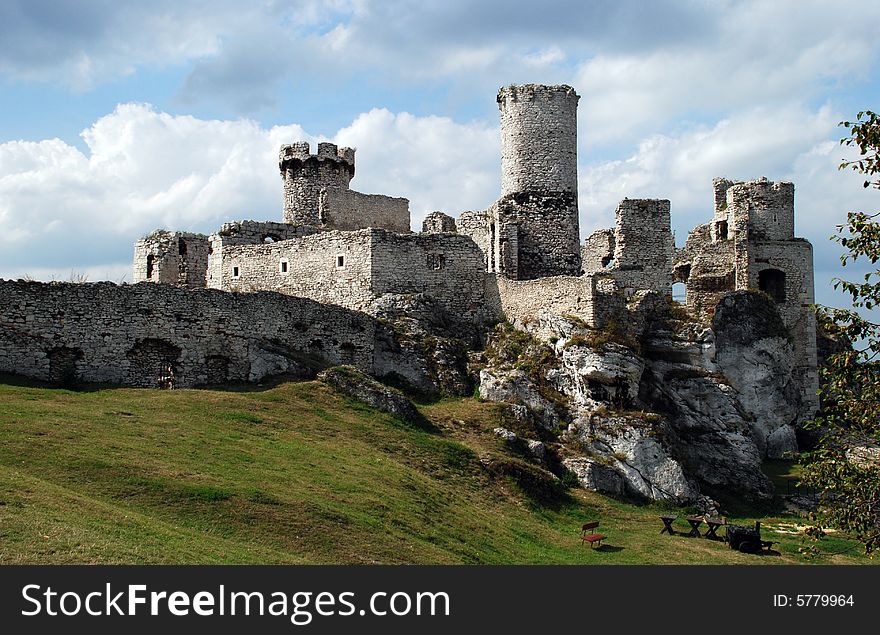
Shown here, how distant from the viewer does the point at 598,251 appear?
54594 millimetres

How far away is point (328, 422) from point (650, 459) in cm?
1181

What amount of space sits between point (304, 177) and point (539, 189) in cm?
1308

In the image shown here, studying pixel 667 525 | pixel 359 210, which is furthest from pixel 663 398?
pixel 359 210

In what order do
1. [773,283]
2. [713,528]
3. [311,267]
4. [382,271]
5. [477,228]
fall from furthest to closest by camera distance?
1. [773,283]
2. [477,228]
3. [311,267]
4. [382,271]
5. [713,528]

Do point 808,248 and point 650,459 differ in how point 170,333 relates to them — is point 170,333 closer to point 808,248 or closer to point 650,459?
point 650,459

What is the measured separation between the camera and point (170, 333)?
34656mm

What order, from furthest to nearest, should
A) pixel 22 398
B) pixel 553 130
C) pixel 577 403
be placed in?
pixel 553 130 < pixel 577 403 < pixel 22 398

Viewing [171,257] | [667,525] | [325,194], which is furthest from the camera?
[325,194]

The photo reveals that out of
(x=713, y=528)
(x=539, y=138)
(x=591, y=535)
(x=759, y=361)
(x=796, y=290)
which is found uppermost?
(x=539, y=138)

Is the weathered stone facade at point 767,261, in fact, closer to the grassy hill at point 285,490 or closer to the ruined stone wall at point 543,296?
the ruined stone wall at point 543,296

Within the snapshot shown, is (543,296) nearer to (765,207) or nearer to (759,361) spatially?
(759,361)

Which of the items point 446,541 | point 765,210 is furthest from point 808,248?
Result: point 446,541

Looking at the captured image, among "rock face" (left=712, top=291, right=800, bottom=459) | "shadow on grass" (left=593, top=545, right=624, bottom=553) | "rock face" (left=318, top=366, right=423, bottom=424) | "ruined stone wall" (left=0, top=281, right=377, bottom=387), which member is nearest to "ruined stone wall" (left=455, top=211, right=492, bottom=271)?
"ruined stone wall" (left=0, top=281, right=377, bottom=387)

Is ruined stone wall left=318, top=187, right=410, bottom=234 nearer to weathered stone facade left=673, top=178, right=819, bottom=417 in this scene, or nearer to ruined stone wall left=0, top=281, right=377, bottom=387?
ruined stone wall left=0, top=281, right=377, bottom=387
